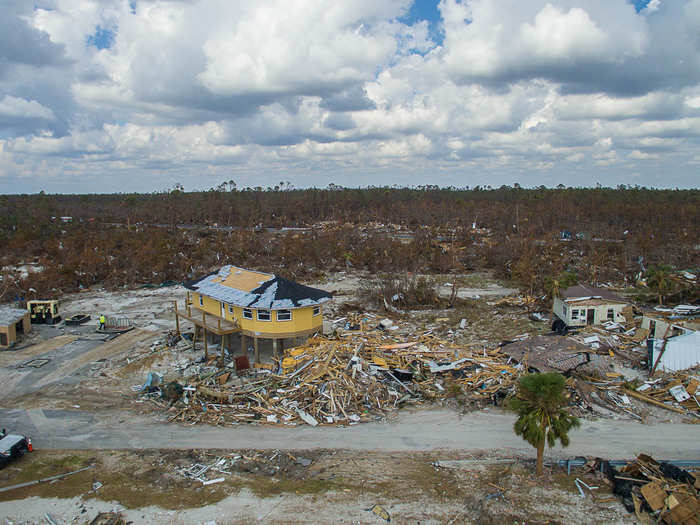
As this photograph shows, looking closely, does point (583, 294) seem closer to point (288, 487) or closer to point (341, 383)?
point (341, 383)

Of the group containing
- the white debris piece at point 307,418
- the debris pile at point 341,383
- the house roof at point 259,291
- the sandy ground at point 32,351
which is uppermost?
the house roof at point 259,291

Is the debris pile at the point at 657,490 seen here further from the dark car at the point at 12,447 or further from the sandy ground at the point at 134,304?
the sandy ground at the point at 134,304

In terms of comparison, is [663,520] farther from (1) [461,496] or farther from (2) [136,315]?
(2) [136,315]

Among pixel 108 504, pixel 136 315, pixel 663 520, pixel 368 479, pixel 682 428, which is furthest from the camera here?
pixel 136 315

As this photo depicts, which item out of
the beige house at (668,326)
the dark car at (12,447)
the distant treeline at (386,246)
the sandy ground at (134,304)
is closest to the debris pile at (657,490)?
the beige house at (668,326)

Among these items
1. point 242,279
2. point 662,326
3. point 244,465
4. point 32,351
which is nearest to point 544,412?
point 244,465

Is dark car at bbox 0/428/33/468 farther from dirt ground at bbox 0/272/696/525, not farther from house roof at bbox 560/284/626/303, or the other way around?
house roof at bbox 560/284/626/303

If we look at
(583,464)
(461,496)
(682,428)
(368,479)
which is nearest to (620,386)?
(682,428)
